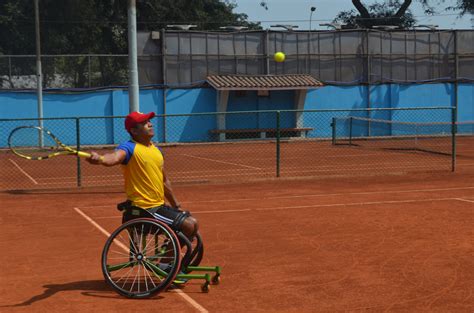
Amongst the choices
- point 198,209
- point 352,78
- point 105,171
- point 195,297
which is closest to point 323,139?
point 352,78

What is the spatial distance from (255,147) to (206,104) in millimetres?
5486

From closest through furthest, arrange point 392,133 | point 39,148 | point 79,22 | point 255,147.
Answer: point 39,148 → point 255,147 → point 392,133 → point 79,22

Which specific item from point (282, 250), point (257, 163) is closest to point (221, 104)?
point (257, 163)

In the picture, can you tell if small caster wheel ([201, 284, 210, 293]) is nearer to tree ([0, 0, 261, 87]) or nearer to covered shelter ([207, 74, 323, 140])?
covered shelter ([207, 74, 323, 140])

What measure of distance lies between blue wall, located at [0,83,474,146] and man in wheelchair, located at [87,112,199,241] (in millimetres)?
25417

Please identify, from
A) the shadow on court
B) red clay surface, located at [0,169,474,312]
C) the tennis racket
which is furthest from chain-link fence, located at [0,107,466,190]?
the shadow on court

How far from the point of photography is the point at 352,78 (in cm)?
3794

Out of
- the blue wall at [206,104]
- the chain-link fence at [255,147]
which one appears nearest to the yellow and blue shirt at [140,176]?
the chain-link fence at [255,147]

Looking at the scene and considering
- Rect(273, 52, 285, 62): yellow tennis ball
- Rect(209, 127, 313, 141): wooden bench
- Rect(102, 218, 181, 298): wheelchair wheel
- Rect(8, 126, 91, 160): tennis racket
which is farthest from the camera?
Rect(209, 127, 313, 141): wooden bench

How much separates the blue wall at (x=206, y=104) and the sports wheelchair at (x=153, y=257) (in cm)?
2541

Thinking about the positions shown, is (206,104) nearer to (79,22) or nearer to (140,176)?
(79,22)

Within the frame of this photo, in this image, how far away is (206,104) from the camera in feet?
117

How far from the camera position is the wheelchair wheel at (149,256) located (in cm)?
701

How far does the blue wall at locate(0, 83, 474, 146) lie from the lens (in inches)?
1313
